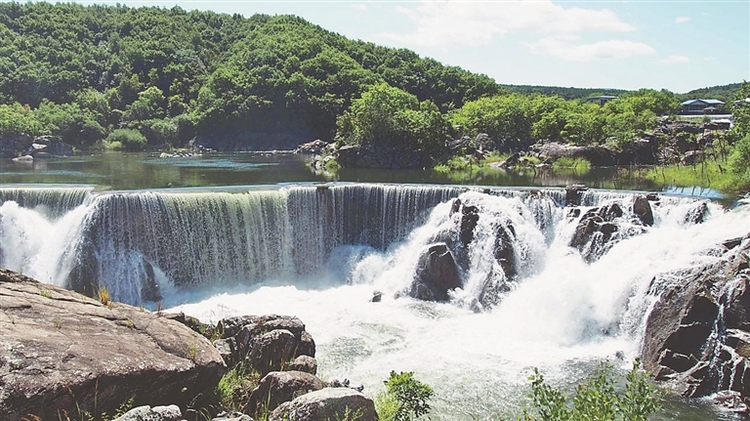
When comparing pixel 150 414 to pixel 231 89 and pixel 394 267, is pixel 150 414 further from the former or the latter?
pixel 231 89

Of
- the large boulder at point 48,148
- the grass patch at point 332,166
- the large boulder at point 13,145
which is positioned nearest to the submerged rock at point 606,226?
the grass patch at point 332,166

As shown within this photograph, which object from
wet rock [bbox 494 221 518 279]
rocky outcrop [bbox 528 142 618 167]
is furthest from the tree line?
wet rock [bbox 494 221 518 279]

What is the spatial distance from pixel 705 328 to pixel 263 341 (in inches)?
399

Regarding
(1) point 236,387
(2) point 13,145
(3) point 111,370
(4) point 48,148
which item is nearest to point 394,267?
(1) point 236,387

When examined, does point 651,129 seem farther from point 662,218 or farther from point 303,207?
point 303,207

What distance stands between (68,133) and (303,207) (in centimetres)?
5283

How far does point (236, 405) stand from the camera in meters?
8.66

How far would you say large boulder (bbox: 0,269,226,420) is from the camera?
6238 mm

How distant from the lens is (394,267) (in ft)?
74.8

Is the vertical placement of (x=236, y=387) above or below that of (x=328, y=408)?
below

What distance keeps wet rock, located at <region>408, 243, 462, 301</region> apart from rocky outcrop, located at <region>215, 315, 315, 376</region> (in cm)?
956

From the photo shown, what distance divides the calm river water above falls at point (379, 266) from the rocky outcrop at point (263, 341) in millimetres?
2900

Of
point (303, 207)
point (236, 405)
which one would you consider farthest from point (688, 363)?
point (303, 207)

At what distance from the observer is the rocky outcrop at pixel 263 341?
10297 mm
